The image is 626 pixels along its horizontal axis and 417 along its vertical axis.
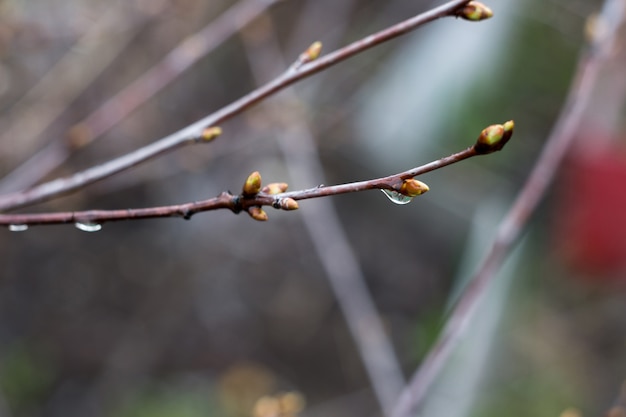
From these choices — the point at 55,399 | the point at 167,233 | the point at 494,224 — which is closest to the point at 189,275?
the point at 167,233

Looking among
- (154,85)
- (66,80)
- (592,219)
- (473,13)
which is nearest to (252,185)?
(473,13)

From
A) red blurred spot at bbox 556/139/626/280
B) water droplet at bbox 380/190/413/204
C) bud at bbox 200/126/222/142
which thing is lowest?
red blurred spot at bbox 556/139/626/280

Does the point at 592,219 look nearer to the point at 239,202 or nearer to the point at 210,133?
the point at 210,133

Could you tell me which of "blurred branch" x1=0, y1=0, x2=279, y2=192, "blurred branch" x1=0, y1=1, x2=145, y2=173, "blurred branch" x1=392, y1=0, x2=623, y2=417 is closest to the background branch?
"blurred branch" x1=392, y1=0, x2=623, y2=417

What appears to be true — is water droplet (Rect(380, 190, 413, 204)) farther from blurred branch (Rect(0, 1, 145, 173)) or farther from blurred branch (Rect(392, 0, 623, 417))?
blurred branch (Rect(0, 1, 145, 173))

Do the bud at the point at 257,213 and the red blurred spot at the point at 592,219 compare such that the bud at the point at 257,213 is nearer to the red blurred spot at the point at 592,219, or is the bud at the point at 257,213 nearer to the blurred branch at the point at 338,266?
the blurred branch at the point at 338,266

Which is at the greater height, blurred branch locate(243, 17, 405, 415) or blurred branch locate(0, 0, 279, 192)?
blurred branch locate(0, 0, 279, 192)
